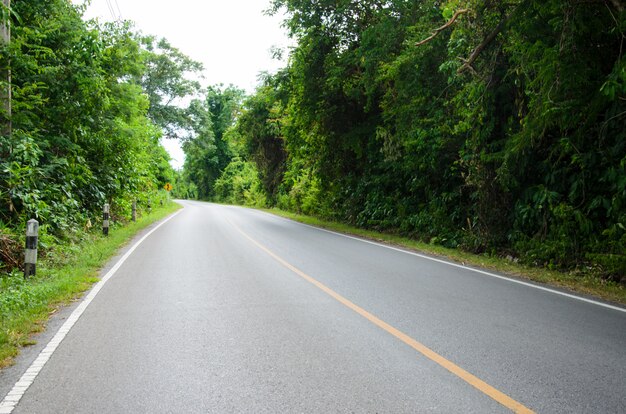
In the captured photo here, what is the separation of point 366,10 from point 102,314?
642 inches

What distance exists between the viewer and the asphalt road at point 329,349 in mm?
3451

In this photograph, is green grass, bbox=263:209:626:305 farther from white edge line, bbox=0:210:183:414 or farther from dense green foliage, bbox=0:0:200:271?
dense green foliage, bbox=0:0:200:271

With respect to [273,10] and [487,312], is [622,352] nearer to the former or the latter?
→ [487,312]

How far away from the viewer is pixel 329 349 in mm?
4520

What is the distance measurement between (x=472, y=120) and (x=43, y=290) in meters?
10.3

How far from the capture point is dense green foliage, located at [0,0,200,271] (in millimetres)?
9516

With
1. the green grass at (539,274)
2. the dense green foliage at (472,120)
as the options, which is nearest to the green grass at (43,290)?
the green grass at (539,274)

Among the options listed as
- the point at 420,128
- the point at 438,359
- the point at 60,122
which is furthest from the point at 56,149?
the point at 438,359

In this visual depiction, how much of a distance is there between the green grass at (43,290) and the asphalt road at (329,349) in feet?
1.22

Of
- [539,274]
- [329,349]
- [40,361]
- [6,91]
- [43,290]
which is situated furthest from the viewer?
[6,91]

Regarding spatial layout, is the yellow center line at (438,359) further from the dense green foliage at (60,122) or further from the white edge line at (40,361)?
the dense green foliage at (60,122)

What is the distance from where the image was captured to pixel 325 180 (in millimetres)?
24297

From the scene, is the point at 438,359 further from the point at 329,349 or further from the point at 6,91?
the point at 6,91

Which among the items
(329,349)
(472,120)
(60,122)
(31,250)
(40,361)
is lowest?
(40,361)
